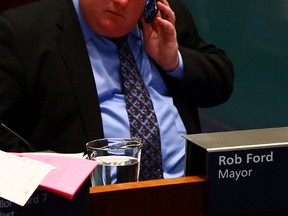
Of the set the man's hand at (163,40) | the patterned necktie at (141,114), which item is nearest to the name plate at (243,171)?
the patterned necktie at (141,114)

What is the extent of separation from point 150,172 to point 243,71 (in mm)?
1845

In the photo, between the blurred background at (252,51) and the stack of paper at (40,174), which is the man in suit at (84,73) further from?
the blurred background at (252,51)

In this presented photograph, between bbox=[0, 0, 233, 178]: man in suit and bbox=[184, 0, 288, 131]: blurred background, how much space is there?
1.31 metres

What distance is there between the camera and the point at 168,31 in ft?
5.36

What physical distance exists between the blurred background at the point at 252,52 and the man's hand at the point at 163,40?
1.33 meters

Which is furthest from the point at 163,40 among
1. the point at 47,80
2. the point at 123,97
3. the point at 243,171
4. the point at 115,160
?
the point at 243,171

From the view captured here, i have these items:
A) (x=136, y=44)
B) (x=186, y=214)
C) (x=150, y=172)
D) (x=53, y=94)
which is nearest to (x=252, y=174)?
(x=186, y=214)

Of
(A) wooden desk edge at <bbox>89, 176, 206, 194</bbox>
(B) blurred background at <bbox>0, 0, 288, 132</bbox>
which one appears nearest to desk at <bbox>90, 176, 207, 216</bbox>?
(A) wooden desk edge at <bbox>89, 176, 206, 194</bbox>

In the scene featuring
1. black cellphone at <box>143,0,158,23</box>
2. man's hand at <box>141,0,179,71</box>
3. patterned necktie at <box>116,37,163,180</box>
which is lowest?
patterned necktie at <box>116,37,163,180</box>

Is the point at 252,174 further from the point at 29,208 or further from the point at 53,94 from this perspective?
the point at 53,94

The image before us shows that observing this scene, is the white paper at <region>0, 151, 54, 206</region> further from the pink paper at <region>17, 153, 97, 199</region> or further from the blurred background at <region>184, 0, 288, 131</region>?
the blurred background at <region>184, 0, 288, 131</region>

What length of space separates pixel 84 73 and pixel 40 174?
2.76ft

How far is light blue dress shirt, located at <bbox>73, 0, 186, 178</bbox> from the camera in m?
1.53

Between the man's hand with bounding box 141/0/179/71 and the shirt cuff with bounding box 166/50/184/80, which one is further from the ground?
the man's hand with bounding box 141/0/179/71
